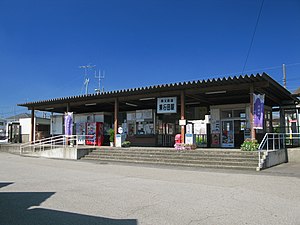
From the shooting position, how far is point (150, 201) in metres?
5.71

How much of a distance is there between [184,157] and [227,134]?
6.09 meters

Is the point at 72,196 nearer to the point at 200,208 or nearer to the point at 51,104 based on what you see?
the point at 200,208

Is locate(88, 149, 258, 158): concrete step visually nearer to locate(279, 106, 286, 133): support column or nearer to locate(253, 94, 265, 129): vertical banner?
locate(253, 94, 265, 129): vertical banner

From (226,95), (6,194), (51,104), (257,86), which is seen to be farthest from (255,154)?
(51,104)

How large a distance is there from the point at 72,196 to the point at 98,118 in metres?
18.0

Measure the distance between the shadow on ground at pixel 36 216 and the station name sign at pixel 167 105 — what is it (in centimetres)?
1080

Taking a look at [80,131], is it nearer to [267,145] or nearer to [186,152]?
[186,152]

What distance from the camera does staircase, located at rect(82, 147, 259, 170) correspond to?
1156 cm

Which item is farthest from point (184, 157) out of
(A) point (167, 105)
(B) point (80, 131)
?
(B) point (80, 131)

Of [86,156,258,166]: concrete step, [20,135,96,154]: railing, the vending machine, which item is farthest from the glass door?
the vending machine

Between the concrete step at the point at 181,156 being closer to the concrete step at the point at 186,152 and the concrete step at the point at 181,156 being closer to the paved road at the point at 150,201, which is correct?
the concrete step at the point at 186,152

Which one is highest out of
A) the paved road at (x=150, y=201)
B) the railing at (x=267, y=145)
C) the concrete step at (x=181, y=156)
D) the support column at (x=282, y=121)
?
the support column at (x=282, y=121)

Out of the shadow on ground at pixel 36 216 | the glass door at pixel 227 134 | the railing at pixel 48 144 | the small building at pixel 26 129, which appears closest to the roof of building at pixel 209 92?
the glass door at pixel 227 134

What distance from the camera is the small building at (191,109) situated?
559 inches
